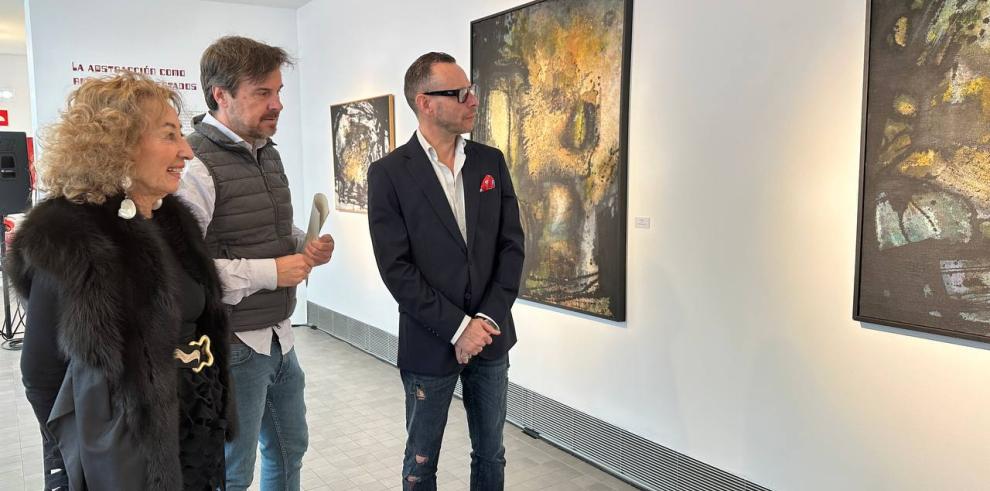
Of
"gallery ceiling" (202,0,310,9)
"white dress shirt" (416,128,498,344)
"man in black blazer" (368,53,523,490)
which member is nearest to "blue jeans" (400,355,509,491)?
"man in black blazer" (368,53,523,490)

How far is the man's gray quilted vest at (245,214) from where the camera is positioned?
5.81ft

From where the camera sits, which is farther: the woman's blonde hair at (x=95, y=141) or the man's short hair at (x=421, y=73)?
the man's short hair at (x=421, y=73)

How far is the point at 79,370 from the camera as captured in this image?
4.18 feet

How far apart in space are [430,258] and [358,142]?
11.5 ft

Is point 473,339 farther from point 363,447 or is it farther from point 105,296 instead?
point 363,447

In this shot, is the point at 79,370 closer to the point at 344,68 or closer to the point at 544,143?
the point at 544,143

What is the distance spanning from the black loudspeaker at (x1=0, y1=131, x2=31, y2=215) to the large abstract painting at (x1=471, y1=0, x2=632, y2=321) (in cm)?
507

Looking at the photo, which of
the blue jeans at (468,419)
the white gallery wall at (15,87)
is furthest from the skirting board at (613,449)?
the white gallery wall at (15,87)

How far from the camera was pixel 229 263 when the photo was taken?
1.72m

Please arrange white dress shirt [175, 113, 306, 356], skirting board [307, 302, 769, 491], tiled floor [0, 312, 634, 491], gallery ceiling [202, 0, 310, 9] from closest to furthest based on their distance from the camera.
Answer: white dress shirt [175, 113, 306, 356]
skirting board [307, 302, 769, 491]
tiled floor [0, 312, 634, 491]
gallery ceiling [202, 0, 310, 9]

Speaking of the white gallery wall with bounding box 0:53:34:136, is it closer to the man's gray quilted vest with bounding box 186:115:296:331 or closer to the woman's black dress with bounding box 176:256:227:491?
the man's gray quilted vest with bounding box 186:115:296:331

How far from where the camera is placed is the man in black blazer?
2.09m

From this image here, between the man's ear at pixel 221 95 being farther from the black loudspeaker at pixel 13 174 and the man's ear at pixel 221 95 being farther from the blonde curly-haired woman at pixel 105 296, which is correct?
the black loudspeaker at pixel 13 174

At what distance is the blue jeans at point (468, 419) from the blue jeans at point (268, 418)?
0.35m
